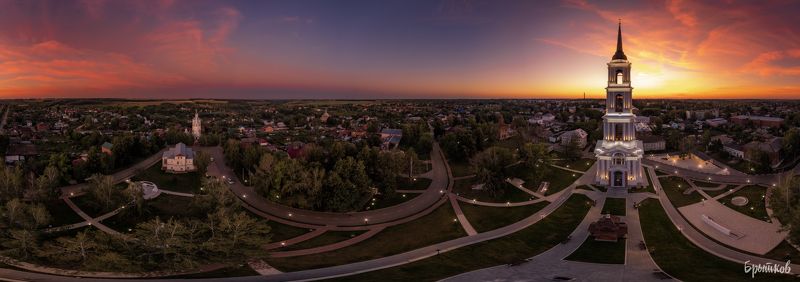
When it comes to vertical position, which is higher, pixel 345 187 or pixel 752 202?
pixel 345 187

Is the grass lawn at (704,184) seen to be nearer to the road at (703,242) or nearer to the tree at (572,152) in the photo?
the road at (703,242)

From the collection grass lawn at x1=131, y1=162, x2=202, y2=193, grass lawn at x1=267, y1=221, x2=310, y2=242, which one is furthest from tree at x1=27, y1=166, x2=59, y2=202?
grass lawn at x1=267, y1=221, x2=310, y2=242

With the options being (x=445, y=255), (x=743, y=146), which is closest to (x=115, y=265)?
(x=445, y=255)

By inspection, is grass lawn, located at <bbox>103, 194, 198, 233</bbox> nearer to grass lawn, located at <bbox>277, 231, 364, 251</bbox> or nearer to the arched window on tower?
grass lawn, located at <bbox>277, 231, 364, 251</bbox>

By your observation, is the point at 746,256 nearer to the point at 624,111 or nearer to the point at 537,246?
the point at 537,246

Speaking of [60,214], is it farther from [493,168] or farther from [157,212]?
[493,168]

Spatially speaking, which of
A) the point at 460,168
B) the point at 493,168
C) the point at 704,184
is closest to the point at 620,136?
the point at 704,184
